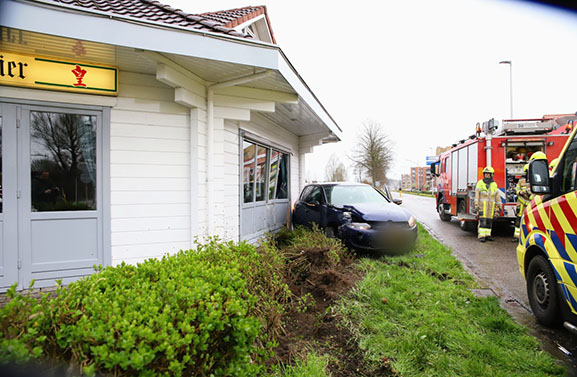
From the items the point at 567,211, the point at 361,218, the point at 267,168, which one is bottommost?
→ the point at 361,218

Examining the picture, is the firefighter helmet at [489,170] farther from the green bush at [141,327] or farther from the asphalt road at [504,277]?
the green bush at [141,327]

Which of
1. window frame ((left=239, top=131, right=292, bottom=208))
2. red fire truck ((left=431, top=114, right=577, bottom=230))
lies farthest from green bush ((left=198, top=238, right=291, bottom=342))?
red fire truck ((left=431, top=114, right=577, bottom=230))

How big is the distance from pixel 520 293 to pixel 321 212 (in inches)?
146

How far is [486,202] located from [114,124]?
8.40 metres

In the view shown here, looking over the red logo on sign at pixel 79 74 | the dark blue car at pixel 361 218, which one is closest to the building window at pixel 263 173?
the dark blue car at pixel 361 218

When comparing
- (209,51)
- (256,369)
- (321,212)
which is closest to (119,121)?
(209,51)

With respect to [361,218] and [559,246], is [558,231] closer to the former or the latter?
[559,246]

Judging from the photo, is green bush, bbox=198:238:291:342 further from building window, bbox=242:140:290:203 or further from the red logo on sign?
building window, bbox=242:140:290:203

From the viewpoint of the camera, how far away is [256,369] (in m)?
1.96

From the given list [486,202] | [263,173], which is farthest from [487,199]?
[263,173]

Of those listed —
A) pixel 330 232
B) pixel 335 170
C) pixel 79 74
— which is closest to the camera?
pixel 79 74

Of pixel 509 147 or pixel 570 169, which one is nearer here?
pixel 570 169

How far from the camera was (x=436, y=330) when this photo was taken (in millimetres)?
2896

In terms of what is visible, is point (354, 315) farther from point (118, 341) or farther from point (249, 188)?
point (249, 188)
